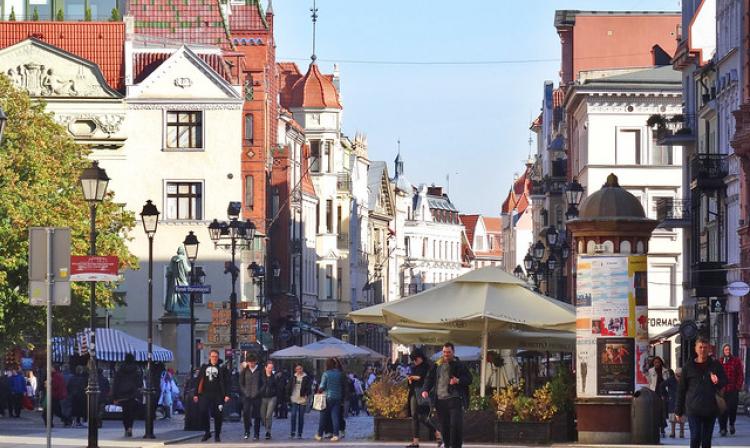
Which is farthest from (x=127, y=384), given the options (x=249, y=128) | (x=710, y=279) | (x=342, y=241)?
(x=342, y=241)

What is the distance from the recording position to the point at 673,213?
75312 mm

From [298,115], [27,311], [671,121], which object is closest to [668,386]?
[27,311]

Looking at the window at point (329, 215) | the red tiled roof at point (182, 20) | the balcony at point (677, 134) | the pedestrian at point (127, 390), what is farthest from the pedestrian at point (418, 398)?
the window at point (329, 215)

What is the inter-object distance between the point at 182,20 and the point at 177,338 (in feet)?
55.1

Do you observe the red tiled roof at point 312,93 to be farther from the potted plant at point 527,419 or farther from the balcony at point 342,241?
the potted plant at point 527,419

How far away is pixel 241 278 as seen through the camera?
76625 millimetres

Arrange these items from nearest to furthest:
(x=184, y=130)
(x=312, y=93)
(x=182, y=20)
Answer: (x=184, y=130), (x=182, y=20), (x=312, y=93)

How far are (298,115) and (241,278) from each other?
106ft

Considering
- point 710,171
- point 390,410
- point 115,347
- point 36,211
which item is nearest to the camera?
point 390,410

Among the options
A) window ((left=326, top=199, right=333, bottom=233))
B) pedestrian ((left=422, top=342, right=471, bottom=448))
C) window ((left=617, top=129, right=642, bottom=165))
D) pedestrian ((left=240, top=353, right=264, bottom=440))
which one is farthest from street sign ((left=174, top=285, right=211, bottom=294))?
window ((left=326, top=199, right=333, bottom=233))

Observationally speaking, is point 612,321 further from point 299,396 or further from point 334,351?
point 334,351

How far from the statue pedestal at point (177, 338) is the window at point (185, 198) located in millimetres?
6400

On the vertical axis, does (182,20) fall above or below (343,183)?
above

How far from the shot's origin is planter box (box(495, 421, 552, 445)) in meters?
31.5
